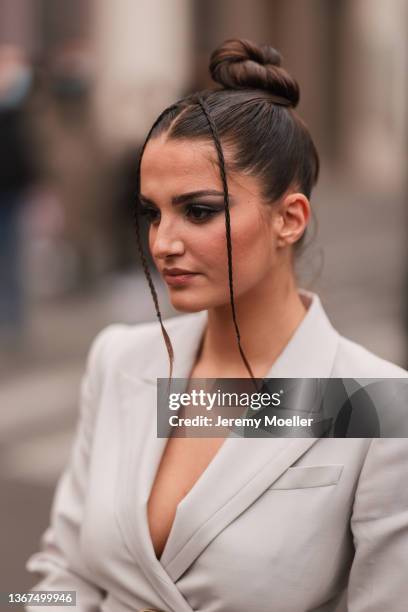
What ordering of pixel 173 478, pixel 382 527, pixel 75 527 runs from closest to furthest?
pixel 382 527, pixel 173 478, pixel 75 527

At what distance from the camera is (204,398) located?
2.24 meters

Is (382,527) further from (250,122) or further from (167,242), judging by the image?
(250,122)

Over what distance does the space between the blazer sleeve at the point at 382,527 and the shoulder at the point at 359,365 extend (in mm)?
149

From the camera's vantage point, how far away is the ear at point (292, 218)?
2.02m

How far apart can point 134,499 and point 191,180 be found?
663 mm

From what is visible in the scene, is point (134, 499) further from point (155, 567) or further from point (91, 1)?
point (91, 1)

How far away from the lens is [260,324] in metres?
2.16

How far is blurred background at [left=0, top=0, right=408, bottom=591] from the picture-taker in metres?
6.21

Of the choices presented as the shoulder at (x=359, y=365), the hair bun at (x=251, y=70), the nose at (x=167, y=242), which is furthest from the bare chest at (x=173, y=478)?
the hair bun at (x=251, y=70)

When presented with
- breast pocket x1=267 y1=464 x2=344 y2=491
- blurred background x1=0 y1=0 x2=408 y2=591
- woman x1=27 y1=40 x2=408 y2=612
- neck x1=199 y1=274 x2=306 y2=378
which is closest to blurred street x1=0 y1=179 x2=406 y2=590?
blurred background x1=0 y1=0 x2=408 y2=591

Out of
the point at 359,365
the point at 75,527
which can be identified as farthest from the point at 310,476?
the point at 75,527

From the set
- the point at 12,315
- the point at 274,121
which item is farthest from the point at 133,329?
the point at 12,315

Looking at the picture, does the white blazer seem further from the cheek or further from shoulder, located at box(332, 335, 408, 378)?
the cheek

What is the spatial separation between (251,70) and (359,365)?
623 mm
